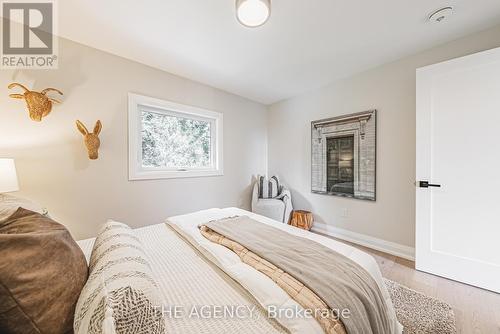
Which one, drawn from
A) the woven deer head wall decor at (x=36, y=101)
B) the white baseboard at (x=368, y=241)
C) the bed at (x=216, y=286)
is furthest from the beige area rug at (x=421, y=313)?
the woven deer head wall decor at (x=36, y=101)

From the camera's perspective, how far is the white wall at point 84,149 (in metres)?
1.85

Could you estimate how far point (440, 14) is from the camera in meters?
1.69

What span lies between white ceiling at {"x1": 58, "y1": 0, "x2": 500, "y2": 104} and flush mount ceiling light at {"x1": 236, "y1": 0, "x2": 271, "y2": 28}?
249 mm

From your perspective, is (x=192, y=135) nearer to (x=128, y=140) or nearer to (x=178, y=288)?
(x=128, y=140)

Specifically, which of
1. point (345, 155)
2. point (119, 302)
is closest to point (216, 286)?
point (119, 302)

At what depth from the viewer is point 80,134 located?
2.11 metres

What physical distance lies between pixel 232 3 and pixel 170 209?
7.95 ft

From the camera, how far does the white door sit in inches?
68.7

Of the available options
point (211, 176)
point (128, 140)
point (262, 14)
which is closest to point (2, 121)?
point (128, 140)

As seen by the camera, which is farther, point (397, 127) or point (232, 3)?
point (397, 127)

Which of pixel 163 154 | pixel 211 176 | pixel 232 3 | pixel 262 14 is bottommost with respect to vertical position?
pixel 211 176

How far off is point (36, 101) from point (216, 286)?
2318mm

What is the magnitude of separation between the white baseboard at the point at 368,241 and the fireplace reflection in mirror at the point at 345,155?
1.79ft

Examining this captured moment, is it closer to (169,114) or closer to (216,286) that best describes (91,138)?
(169,114)
